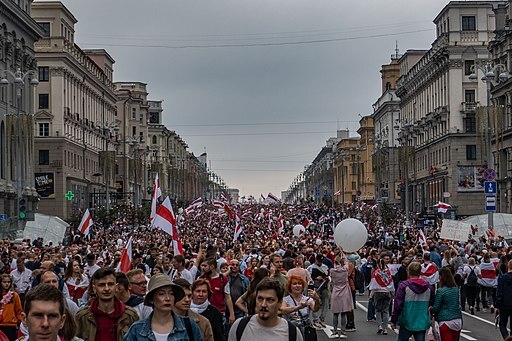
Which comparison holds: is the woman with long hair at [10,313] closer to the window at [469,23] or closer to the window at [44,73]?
the window at [44,73]

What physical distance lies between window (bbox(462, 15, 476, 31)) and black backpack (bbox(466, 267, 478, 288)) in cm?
6565

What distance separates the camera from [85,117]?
3780 inches

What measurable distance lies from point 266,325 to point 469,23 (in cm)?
8287

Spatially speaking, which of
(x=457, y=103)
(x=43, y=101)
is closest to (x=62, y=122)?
(x=43, y=101)

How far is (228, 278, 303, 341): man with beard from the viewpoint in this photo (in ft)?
22.1

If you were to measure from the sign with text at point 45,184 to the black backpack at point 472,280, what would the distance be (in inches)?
2288

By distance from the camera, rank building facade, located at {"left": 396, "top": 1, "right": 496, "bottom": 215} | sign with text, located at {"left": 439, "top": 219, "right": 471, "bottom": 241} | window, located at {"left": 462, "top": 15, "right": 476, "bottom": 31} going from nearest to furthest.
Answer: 1. sign with text, located at {"left": 439, "top": 219, "right": 471, "bottom": 241}
2. building facade, located at {"left": 396, "top": 1, "right": 496, "bottom": 215}
3. window, located at {"left": 462, "top": 15, "right": 476, "bottom": 31}

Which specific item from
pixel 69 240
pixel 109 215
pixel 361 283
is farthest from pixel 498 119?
pixel 109 215

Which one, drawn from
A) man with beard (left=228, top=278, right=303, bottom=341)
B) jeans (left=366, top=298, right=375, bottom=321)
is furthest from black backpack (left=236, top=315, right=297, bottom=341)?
jeans (left=366, top=298, right=375, bottom=321)

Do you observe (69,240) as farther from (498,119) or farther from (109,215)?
(498,119)

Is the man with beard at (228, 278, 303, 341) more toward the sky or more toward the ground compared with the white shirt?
more toward the sky

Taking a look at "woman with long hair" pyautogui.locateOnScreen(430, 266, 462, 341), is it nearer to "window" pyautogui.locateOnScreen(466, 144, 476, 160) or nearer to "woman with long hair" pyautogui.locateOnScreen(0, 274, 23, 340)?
"woman with long hair" pyautogui.locateOnScreen(0, 274, 23, 340)

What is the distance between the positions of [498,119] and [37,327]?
35.2 m

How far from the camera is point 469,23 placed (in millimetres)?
86562
